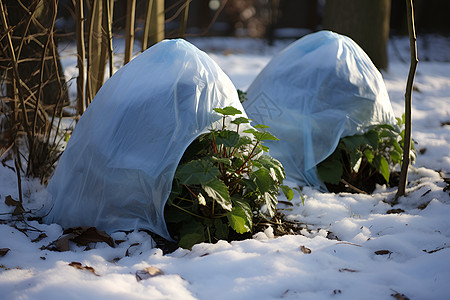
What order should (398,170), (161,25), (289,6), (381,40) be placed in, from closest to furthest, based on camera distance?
(398,170) < (161,25) < (381,40) < (289,6)

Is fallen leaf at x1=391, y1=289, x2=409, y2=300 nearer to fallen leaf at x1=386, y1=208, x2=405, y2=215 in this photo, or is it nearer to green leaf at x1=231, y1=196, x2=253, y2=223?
green leaf at x1=231, y1=196, x2=253, y2=223

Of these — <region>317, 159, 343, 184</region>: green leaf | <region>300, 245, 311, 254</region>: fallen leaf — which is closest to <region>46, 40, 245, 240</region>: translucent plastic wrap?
<region>300, 245, 311, 254</region>: fallen leaf

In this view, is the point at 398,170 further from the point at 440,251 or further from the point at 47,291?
the point at 47,291

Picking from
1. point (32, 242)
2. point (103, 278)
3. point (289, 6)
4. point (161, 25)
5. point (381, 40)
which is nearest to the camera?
point (103, 278)

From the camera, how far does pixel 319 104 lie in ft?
10.8

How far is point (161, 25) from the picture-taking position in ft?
17.5

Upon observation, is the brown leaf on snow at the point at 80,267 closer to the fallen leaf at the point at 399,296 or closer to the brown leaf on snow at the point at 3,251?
the brown leaf on snow at the point at 3,251

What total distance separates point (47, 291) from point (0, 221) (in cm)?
88

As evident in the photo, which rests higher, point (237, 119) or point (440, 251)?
point (237, 119)

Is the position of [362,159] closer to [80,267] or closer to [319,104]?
[319,104]

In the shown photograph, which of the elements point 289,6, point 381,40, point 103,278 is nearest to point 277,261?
point 103,278

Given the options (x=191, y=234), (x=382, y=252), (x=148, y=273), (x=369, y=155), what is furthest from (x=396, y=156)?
(x=148, y=273)

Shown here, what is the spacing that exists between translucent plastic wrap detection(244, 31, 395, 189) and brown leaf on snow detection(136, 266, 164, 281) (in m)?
1.56

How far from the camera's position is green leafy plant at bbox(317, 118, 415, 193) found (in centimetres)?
311
